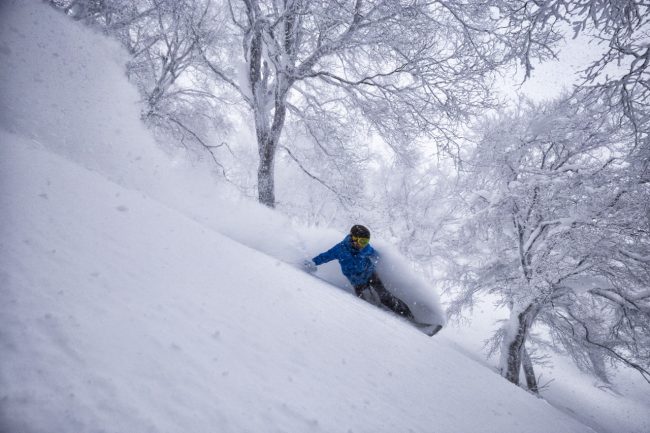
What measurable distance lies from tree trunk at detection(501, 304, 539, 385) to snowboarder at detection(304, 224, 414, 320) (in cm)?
416

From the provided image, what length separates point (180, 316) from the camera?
1.59 m

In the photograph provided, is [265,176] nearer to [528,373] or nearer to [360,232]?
[360,232]

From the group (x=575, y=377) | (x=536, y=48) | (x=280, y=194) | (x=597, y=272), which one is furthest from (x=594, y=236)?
(x=280, y=194)

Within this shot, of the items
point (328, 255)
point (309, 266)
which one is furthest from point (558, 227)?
point (309, 266)

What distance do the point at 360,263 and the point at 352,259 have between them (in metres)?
0.14

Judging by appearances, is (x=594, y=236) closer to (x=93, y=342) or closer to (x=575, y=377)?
(x=93, y=342)

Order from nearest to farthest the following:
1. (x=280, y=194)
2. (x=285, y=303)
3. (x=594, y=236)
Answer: (x=285, y=303), (x=594, y=236), (x=280, y=194)

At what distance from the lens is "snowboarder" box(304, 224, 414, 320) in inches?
170

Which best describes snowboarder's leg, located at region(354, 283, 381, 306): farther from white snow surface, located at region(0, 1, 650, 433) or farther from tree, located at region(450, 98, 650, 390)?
tree, located at region(450, 98, 650, 390)

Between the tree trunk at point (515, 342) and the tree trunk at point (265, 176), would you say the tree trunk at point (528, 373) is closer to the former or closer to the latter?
the tree trunk at point (515, 342)

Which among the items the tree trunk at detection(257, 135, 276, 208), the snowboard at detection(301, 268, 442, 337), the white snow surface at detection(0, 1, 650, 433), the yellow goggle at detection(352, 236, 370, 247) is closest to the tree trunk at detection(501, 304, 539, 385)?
the snowboard at detection(301, 268, 442, 337)

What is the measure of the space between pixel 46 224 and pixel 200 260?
98 centimetres

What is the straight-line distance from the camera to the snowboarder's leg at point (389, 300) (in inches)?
182

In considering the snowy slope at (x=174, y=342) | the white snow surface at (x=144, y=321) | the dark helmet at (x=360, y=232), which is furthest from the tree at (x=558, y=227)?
the snowy slope at (x=174, y=342)
